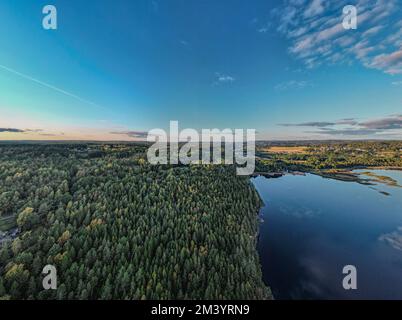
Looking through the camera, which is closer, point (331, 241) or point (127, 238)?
point (127, 238)

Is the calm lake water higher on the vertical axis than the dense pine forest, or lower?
lower

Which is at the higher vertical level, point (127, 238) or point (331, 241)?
point (127, 238)

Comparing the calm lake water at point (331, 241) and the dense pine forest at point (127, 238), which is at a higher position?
the dense pine forest at point (127, 238)

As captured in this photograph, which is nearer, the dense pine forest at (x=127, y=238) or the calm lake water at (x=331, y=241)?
the dense pine forest at (x=127, y=238)

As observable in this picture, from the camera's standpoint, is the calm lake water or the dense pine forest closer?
the dense pine forest

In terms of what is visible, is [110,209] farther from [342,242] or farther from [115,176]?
[342,242]
